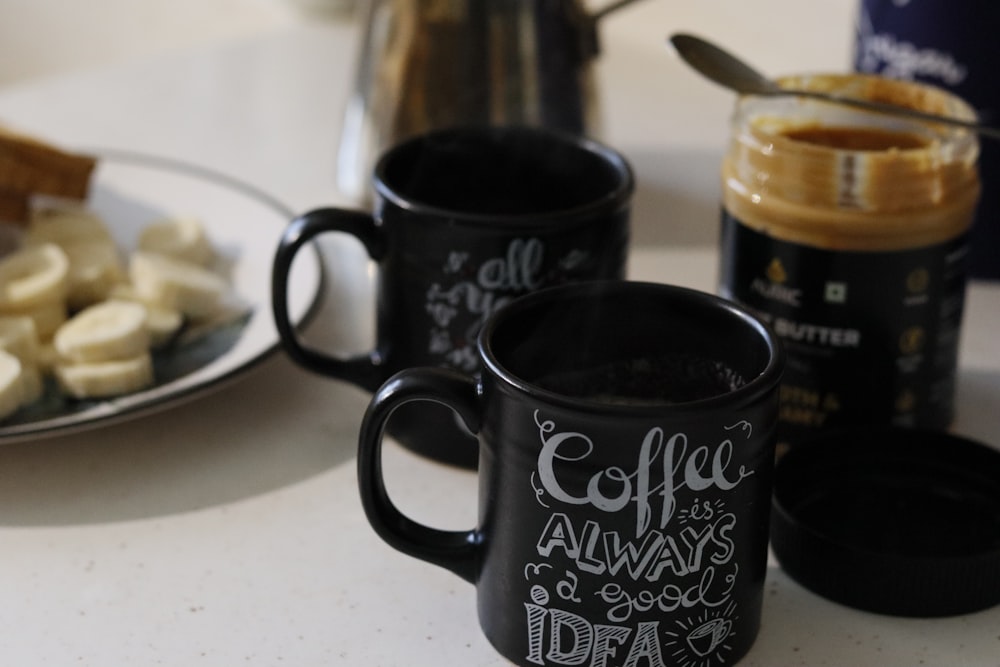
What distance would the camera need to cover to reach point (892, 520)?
585 millimetres

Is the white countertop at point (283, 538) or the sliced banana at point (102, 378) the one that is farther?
the sliced banana at point (102, 378)

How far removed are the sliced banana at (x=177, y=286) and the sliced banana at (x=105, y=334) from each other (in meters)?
0.02

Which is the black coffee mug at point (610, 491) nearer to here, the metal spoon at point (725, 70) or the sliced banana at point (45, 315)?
the metal spoon at point (725, 70)

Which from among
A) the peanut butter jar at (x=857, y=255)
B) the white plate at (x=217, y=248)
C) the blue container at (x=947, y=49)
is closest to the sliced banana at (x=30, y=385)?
the white plate at (x=217, y=248)

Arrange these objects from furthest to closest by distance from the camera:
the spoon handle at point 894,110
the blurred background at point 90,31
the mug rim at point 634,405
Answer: the blurred background at point 90,31
the spoon handle at point 894,110
the mug rim at point 634,405

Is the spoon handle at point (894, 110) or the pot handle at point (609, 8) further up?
the pot handle at point (609, 8)

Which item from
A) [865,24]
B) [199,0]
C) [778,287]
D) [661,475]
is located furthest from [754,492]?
[199,0]

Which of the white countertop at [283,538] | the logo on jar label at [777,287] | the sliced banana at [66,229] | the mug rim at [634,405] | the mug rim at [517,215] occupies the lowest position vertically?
the white countertop at [283,538]

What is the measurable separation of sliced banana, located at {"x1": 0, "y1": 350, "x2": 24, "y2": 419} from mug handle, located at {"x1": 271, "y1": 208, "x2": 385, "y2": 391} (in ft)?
0.45

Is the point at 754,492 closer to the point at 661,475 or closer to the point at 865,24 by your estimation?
the point at 661,475

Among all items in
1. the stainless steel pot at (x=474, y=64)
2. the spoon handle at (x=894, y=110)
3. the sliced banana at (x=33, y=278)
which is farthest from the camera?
the stainless steel pot at (x=474, y=64)

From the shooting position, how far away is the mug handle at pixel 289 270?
0.63m

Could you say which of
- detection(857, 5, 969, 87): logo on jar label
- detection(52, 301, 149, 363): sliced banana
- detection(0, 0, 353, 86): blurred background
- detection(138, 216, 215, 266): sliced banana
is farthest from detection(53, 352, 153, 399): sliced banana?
detection(0, 0, 353, 86): blurred background

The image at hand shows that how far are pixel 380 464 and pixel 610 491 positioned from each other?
0.11 m
